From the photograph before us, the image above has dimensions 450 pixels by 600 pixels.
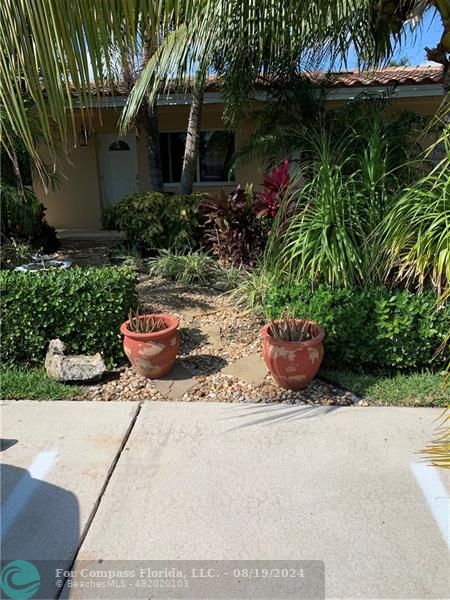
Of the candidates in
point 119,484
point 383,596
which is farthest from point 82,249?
point 383,596

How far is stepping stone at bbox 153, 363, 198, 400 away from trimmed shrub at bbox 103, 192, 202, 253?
11.9ft

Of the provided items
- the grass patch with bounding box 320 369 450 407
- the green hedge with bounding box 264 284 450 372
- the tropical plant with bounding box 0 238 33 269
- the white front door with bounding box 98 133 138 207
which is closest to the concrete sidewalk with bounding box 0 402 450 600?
the grass patch with bounding box 320 369 450 407

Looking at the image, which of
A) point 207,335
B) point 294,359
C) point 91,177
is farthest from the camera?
point 91,177

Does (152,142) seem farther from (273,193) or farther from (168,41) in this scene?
(168,41)

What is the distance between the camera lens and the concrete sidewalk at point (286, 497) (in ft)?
7.66

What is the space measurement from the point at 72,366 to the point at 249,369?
5.35 feet

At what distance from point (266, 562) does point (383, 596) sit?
55cm

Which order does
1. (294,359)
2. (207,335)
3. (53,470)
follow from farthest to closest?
1. (207,335)
2. (294,359)
3. (53,470)

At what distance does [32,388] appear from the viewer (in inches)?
160

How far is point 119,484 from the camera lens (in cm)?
286

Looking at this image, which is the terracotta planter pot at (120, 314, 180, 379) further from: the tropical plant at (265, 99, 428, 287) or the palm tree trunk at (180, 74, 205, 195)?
the palm tree trunk at (180, 74, 205, 195)

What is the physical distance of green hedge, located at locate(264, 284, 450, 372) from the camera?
4.15m

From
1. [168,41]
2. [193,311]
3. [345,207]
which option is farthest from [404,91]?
[193,311]

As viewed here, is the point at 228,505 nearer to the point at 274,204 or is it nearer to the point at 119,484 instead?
the point at 119,484
